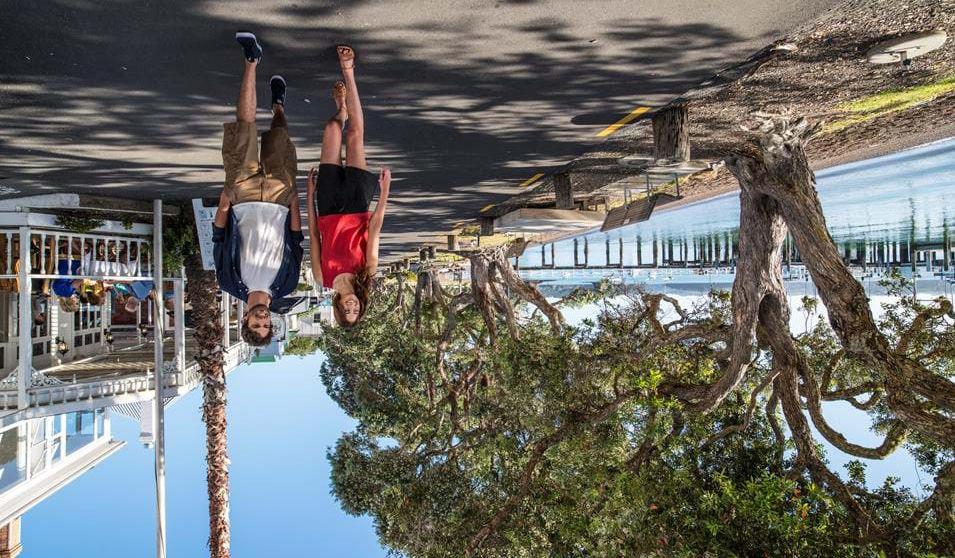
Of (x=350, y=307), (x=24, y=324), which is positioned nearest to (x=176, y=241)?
(x=24, y=324)

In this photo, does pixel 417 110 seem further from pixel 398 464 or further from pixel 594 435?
pixel 398 464

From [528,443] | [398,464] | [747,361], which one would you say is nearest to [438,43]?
[747,361]

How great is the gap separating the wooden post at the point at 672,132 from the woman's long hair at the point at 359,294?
15.0 ft

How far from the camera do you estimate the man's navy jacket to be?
536 cm

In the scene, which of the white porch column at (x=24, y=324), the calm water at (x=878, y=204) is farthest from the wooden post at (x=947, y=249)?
the white porch column at (x=24, y=324)

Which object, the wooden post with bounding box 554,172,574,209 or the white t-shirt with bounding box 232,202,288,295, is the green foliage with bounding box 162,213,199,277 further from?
the white t-shirt with bounding box 232,202,288,295

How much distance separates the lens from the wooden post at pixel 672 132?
25.7 feet

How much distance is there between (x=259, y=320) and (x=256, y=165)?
1.40 meters

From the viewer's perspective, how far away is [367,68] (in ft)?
21.4

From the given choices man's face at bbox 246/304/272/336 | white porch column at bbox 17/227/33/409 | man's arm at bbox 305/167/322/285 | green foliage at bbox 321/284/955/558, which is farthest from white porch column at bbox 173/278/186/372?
man's face at bbox 246/304/272/336

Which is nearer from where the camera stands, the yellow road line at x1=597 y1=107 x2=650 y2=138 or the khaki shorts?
the khaki shorts

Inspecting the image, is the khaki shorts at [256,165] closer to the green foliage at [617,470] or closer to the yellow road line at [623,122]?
the yellow road line at [623,122]

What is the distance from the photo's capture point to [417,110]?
756cm

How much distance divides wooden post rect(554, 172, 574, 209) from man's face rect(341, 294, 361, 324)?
259 inches
